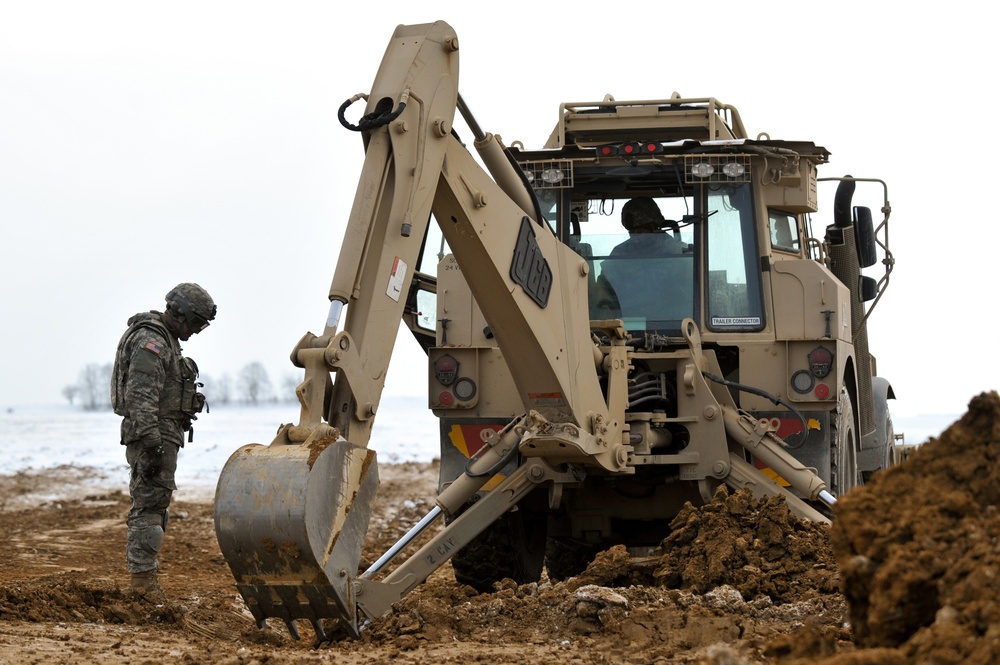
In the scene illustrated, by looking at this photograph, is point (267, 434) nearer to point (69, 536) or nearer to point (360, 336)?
point (69, 536)

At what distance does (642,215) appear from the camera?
8.35m

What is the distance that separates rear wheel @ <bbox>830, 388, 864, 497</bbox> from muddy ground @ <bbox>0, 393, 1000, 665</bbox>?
109cm

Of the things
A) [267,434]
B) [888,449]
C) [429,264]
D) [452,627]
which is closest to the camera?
[452,627]

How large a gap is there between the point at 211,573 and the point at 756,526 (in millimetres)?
5416

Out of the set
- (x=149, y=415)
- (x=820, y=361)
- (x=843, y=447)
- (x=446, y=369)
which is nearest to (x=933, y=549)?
(x=820, y=361)

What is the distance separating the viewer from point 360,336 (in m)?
5.59

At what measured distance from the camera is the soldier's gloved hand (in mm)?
7824

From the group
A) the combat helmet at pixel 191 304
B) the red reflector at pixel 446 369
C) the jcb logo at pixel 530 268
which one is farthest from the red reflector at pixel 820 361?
the combat helmet at pixel 191 304

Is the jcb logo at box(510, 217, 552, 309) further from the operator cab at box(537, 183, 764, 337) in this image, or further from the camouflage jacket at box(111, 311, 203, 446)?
the camouflage jacket at box(111, 311, 203, 446)

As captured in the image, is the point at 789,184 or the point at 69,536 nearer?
the point at 789,184

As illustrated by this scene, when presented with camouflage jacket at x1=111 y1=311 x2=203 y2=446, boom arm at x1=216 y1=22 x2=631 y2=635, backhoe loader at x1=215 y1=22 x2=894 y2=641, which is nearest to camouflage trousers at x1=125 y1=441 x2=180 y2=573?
camouflage jacket at x1=111 y1=311 x2=203 y2=446

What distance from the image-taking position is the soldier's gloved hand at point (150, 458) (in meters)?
7.82

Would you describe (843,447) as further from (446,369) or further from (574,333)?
(446,369)

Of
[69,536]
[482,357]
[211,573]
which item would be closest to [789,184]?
[482,357]
